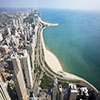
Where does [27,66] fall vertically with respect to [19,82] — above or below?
above

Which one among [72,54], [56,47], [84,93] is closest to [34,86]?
[84,93]

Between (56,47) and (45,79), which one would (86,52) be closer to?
(56,47)

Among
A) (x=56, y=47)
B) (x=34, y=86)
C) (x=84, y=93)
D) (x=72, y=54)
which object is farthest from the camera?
(x=56, y=47)

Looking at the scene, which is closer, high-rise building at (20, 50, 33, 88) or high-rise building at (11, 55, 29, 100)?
high-rise building at (11, 55, 29, 100)

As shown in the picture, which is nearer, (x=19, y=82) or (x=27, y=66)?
(x=19, y=82)

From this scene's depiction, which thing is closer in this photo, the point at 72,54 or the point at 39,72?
the point at 39,72

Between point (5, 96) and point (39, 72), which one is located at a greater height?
point (5, 96)

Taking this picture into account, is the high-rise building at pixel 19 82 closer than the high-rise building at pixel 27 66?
Yes

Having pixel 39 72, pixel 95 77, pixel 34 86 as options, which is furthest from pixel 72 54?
pixel 34 86

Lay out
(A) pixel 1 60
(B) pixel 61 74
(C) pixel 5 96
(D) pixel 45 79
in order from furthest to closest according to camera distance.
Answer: (A) pixel 1 60, (B) pixel 61 74, (D) pixel 45 79, (C) pixel 5 96

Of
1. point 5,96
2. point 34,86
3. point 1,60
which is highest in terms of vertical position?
point 5,96

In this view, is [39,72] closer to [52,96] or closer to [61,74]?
[61,74]
